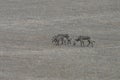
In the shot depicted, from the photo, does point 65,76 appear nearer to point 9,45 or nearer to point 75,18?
point 9,45

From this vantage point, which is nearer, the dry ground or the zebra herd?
the dry ground

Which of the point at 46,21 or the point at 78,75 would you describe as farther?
the point at 46,21

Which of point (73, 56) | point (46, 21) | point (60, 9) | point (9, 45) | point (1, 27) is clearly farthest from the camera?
point (60, 9)

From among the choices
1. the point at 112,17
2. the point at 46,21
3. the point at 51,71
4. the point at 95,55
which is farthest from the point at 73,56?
the point at 112,17

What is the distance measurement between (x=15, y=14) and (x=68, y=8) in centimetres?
525

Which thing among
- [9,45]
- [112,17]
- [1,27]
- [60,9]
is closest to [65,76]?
[9,45]

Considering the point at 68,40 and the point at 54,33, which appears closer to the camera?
the point at 68,40

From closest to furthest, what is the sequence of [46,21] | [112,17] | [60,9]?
[46,21] < [112,17] < [60,9]

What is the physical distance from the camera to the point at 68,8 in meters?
50.4

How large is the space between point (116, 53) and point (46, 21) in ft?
50.8

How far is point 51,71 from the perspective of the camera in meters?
23.5

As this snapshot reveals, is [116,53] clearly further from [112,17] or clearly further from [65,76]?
[112,17]

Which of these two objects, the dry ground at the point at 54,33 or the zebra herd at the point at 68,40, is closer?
the dry ground at the point at 54,33

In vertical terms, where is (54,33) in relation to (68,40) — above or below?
above
